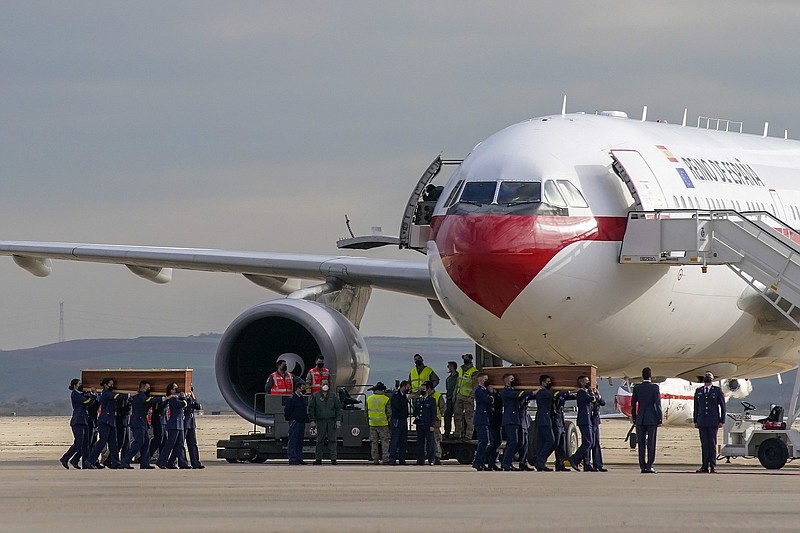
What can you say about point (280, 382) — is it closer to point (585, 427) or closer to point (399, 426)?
point (399, 426)

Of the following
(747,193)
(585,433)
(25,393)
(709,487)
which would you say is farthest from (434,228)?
(25,393)

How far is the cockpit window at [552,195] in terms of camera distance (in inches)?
875

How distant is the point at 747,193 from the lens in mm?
25812

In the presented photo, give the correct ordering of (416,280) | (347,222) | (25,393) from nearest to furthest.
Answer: (416,280)
(347,222)
(25,393)

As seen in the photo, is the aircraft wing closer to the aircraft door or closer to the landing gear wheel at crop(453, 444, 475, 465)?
the landing gear wheel at crop(453, 444, 475, 465)

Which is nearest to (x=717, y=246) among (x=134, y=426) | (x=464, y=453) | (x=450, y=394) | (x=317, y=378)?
(x=450, y=394)

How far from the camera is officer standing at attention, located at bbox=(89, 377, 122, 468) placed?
23641 millimetres

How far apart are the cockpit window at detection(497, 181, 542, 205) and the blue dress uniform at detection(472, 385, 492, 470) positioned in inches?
108

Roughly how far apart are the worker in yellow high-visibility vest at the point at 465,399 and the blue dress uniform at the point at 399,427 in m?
0.91

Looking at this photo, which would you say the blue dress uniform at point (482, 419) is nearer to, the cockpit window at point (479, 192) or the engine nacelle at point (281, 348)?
the cockpit window at point (479, 192)

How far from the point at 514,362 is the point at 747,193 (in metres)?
4.92

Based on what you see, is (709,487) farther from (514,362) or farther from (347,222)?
(347,222)

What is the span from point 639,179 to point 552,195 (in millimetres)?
1425

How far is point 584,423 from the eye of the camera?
871 inches
